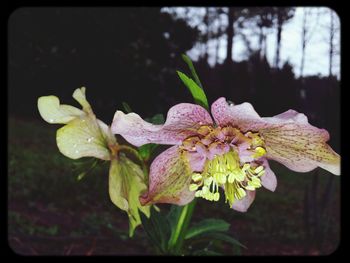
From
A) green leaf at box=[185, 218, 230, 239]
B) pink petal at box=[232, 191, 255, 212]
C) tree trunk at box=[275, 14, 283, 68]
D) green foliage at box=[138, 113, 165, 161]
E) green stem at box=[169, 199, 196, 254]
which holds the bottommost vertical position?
green leaf at box=[185, 218, 230, 239]

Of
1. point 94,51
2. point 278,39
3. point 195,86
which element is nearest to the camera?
point 195,86

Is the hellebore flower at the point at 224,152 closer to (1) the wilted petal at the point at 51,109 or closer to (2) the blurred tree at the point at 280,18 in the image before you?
(1) the wilted petal at the point at 51,109

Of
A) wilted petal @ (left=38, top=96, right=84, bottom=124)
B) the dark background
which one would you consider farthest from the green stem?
the dark background

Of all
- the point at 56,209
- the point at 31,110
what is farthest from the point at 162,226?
the point at 56,209

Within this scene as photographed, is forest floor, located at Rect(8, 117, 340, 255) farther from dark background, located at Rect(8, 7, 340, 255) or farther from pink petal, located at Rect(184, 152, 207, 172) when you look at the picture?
pink petal, located at Rect(184, 152, 207, 172)

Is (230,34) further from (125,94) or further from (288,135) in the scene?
(288,135)

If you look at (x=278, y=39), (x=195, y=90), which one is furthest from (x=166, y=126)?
(x=278, y=39)

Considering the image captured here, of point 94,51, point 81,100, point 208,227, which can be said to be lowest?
point 208,227

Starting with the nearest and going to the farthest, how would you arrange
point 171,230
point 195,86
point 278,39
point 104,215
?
point 195,86 → point 171,230 → point 278,39 → point 104,215
